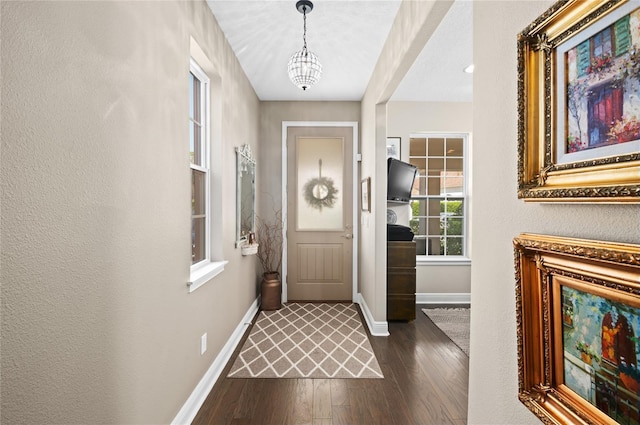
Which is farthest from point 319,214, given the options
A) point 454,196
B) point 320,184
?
point 454,196

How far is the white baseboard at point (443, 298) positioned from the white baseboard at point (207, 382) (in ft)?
8.03

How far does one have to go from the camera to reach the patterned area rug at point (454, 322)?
318cm

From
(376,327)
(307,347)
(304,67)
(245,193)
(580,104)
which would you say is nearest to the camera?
(580,104)

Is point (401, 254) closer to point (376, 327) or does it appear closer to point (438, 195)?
point (376, 327)

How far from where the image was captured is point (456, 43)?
2.89m

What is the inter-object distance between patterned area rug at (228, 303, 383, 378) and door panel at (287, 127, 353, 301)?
0.52 m

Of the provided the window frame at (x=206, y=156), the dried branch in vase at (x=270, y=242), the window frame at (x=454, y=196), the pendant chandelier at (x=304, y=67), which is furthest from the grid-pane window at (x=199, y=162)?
the window frame at (x=454, y=196)

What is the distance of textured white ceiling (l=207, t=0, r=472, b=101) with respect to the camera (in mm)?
2395

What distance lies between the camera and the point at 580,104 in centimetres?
73

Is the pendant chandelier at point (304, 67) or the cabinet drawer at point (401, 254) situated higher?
the pendant chandelier at point (304, 67)

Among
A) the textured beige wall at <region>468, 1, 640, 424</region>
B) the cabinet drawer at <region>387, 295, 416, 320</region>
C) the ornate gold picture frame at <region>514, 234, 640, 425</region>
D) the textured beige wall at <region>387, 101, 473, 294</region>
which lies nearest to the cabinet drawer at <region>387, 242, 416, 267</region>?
the cabinet drawer at <region>387, 295, 416, 320</region>

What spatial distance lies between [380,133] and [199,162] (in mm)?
1830

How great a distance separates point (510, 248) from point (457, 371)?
6.65 feet

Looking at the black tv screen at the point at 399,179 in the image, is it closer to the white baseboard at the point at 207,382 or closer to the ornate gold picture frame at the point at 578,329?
the white baseboard at the point at 207,382
